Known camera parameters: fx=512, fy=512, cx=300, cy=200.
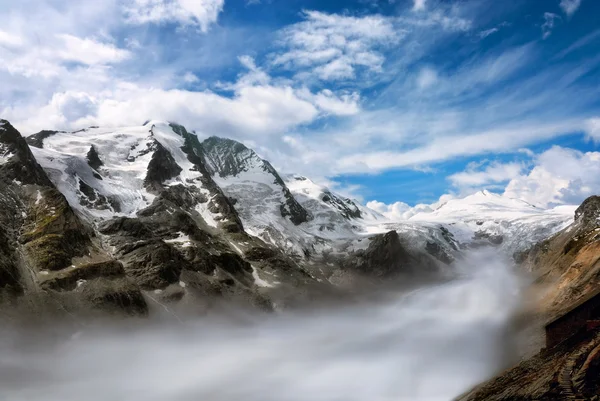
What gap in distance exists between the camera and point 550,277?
73.8 m

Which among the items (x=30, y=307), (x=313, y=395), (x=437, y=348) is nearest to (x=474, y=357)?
(x=437, y=348)

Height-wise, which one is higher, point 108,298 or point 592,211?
point 108,298

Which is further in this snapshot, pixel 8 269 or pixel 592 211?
pixel 8 269

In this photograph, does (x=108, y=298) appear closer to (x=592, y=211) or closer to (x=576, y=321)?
(x=592, y=211)

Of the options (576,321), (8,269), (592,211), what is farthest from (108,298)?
(576,321)

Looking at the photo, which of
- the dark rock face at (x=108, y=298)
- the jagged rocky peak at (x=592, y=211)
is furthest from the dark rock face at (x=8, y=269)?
the jagged rocky peak at (x=592, y=211)

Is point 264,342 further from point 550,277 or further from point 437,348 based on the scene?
point 550,277

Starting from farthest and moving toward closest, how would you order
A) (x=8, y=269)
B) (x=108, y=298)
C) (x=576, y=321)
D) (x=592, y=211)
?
(x=108, y=298), (x=8, y=269), (x=592, y=211), (x=576, y=321)

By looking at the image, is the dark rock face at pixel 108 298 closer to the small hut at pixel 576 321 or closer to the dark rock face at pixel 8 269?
the dark rock face at pixel 8 269

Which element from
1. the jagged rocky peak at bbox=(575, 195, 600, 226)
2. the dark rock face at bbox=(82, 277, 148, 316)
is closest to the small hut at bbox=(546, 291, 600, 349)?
the jagged rocky peak at bbox=(575, 195, 600, 226)

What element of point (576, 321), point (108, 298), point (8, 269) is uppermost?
point (8, 269)

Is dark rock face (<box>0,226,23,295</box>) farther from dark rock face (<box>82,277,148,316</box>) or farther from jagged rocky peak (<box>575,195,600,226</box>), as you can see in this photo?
jagged rocky peak (<box>575,195,600,226</box>)

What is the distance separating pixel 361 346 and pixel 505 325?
172 feet

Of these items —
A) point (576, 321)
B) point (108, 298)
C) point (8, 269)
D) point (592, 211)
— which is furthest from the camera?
point (108, 298)
